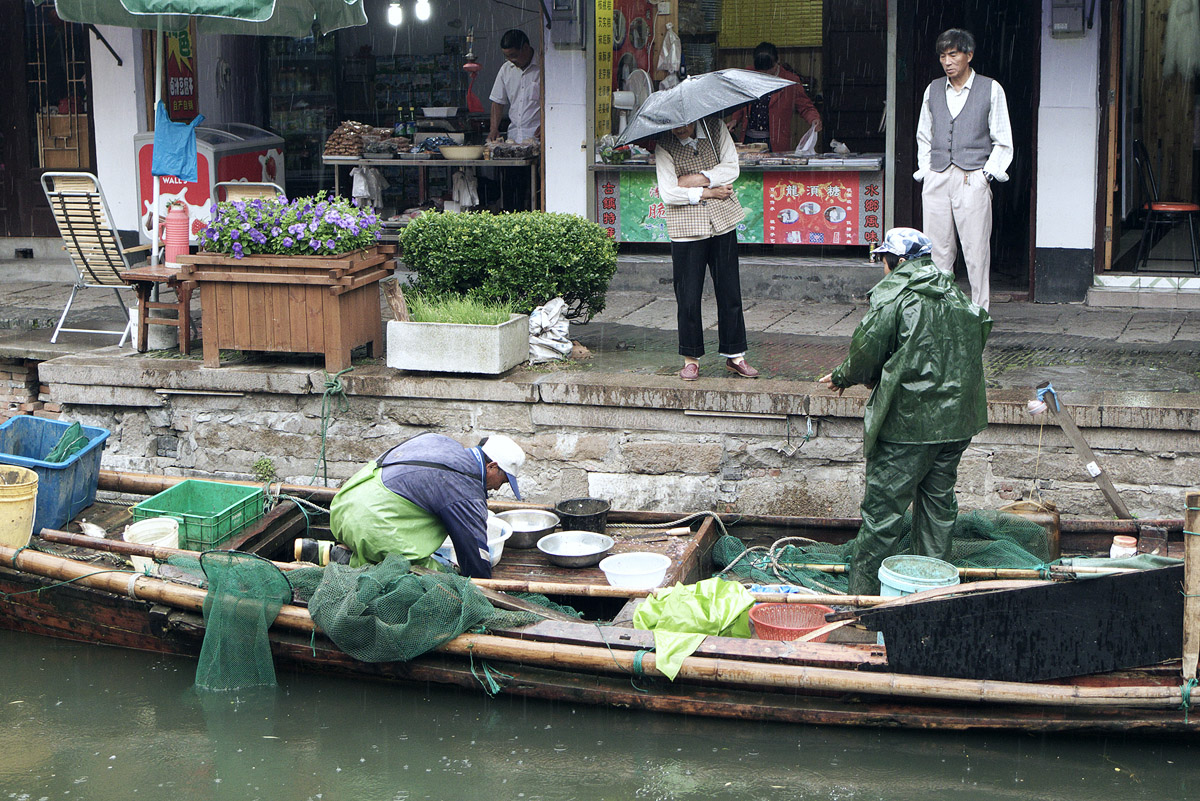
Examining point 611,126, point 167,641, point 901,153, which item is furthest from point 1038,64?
point 167,641

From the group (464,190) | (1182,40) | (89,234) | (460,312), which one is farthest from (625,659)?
(1182,40)

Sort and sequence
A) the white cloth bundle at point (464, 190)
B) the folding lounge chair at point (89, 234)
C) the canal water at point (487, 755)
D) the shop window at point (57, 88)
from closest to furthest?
the canal water at point (487, 755)
the folding lounge chair at point (89, 234)
the white cloth bundle at point (464, 190)
the shop window at point (57, 88)

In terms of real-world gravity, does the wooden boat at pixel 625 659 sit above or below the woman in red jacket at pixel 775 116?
below

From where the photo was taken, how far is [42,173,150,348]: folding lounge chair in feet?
30.6

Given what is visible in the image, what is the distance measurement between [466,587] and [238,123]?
8.84m

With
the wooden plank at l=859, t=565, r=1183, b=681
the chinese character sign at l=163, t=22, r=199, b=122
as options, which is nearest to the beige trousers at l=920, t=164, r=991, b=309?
the wooden plank at l=859, t=565, r=1183, b=681

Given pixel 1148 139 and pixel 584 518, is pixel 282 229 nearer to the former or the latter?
pixel 584 518

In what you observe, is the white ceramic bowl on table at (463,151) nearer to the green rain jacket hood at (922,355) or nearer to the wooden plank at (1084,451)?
the green rain jacket hood at (922,355)

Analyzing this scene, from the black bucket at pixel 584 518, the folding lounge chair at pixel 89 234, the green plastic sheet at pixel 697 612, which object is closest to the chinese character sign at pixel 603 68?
the folding lounge chair at pixel 89 234

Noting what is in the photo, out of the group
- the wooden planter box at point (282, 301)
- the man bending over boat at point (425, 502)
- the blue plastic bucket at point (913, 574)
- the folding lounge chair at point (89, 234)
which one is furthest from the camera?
the folding lounge chair at point (89, 234)

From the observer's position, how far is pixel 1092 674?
17.2 feet

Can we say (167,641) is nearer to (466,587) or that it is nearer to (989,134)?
(466,587)

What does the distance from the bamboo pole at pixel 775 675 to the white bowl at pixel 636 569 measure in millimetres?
675

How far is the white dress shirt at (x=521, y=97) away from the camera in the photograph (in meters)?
11.7
